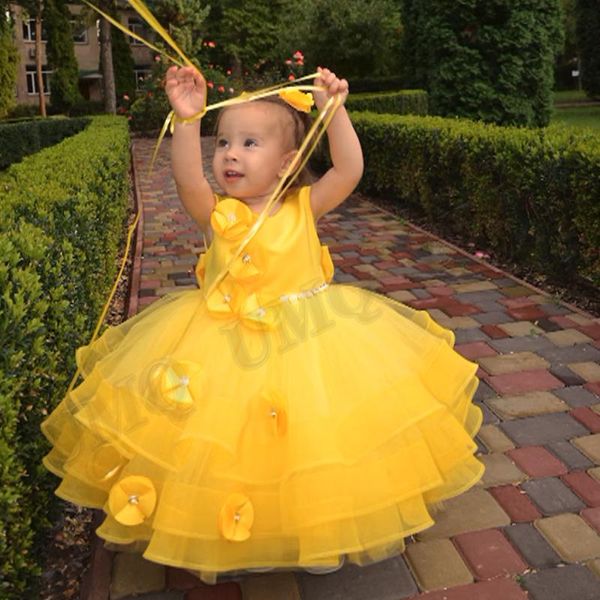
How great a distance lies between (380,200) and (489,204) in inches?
158

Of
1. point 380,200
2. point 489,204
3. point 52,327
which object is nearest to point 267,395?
point 52,327

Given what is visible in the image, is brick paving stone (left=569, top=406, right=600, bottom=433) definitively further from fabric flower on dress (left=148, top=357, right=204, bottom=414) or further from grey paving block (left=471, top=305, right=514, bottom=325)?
fabric flower on dress (left=148, top=357, right=204, bottom=414)

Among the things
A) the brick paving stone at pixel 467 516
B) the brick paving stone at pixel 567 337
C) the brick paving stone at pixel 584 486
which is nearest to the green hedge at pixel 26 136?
the brick paving stone at pixel 567 337

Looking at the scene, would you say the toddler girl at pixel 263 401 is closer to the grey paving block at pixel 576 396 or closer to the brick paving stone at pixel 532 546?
the brick paving stone at pixel 532 546

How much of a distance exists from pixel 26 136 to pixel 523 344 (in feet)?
62.6

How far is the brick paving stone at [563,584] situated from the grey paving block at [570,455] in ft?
2.52

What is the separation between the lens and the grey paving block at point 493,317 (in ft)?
17.1

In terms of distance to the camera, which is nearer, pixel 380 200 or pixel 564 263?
pixel 564 263

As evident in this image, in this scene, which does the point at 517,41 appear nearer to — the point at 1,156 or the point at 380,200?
the point at 380,200

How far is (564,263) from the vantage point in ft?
19.4

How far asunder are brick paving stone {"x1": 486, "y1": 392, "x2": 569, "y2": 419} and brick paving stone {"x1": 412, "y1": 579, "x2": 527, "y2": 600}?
4.48ft

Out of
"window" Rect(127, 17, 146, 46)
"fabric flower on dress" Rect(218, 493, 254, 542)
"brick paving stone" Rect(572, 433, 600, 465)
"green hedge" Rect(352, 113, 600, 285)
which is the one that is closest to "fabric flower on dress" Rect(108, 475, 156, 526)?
"fabric flower on dress" Rect(218, 493, 254, 542)

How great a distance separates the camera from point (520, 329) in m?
5.03

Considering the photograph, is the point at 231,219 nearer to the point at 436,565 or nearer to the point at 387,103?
the point at 436,565
